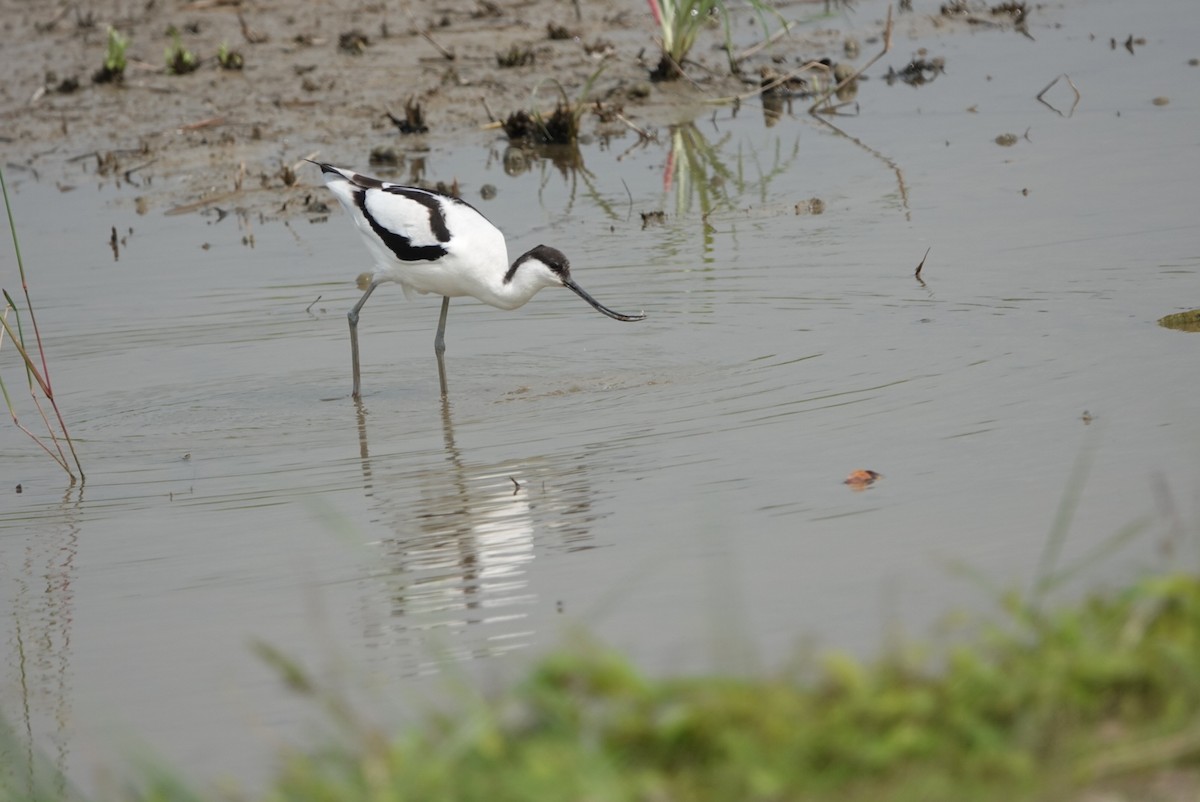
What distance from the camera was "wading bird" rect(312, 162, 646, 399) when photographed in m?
7.07

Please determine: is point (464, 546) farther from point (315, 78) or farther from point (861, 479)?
point (315, 78)

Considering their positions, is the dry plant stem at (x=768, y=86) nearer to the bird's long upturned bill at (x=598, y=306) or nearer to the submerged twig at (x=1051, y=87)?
the submerged twig at (x=1051, y=87)

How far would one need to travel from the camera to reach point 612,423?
598 centimetres

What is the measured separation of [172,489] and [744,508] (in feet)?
6.93

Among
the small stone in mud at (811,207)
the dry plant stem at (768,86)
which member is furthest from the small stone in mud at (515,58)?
the small stone in mud at (811,207)

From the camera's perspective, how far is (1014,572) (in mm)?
4074

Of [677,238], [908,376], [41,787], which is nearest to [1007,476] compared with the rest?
[908,376]

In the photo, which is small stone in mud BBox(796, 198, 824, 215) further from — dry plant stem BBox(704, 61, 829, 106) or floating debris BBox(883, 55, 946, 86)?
floating debris BBox(883, 55, 946, 86)

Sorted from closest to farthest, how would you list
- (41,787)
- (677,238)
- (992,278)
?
(41,787), (992,278), (677,238)

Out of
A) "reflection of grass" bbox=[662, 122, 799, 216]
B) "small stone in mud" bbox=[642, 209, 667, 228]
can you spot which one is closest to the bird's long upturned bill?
"small stone in mud" bbox=[642, 209, 667, 228]

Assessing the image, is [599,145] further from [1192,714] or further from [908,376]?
[1192,714]

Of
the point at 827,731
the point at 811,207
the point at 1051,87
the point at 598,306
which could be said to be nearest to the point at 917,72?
the point at 1051,87

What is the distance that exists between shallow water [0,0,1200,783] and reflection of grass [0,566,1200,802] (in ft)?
0.84

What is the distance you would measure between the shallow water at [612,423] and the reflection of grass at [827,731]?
0.84ft
